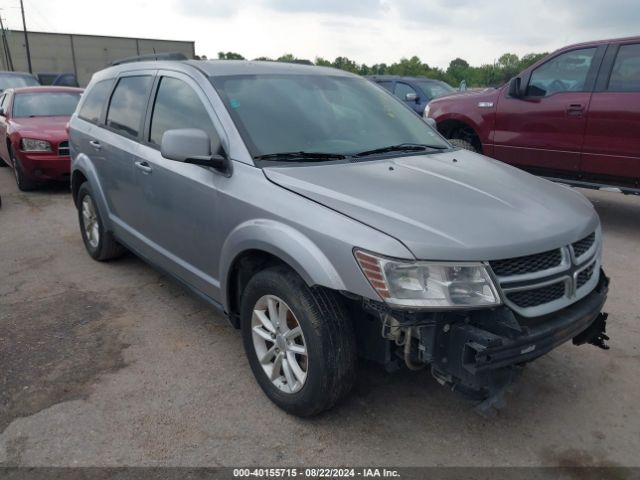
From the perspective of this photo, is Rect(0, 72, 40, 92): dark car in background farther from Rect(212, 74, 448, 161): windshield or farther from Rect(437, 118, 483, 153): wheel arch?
Rect(212, 74, 448, 161): windshield

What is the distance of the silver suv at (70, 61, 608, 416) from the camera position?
228 cm

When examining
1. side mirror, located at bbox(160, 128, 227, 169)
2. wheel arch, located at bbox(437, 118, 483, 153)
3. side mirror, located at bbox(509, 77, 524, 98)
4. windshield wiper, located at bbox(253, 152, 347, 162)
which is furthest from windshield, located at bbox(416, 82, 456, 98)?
side mirror, located at bbox(160, 128, 227, 169)

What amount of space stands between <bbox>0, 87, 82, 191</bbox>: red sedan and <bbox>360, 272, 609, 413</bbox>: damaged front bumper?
7.32 meters

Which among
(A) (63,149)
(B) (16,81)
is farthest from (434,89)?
(B) (16,81)

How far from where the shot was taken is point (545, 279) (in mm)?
2445

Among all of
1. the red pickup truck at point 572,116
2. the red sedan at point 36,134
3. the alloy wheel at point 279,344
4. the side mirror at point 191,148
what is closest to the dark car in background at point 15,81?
the red sedan at point 36,134

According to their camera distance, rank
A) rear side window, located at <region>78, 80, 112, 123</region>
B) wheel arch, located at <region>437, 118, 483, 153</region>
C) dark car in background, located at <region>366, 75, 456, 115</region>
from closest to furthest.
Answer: rear side window, located at <region>78, 80, 112, 123</region>, wheel arch, located at <region>437, 118, 483, 153</region>, dark car in background, located at <region>366, 75, 456, 115</region>

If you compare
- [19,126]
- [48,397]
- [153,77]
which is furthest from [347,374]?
[19,126]

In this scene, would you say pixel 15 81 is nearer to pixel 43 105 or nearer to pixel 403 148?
pixel 43 105

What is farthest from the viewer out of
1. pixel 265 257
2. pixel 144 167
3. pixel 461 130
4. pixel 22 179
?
pixel 22 179

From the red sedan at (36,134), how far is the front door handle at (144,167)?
16.4 feet

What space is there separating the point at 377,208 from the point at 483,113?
526 centimetres

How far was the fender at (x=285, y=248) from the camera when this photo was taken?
7.88ft

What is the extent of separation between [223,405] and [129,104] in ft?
8.33
